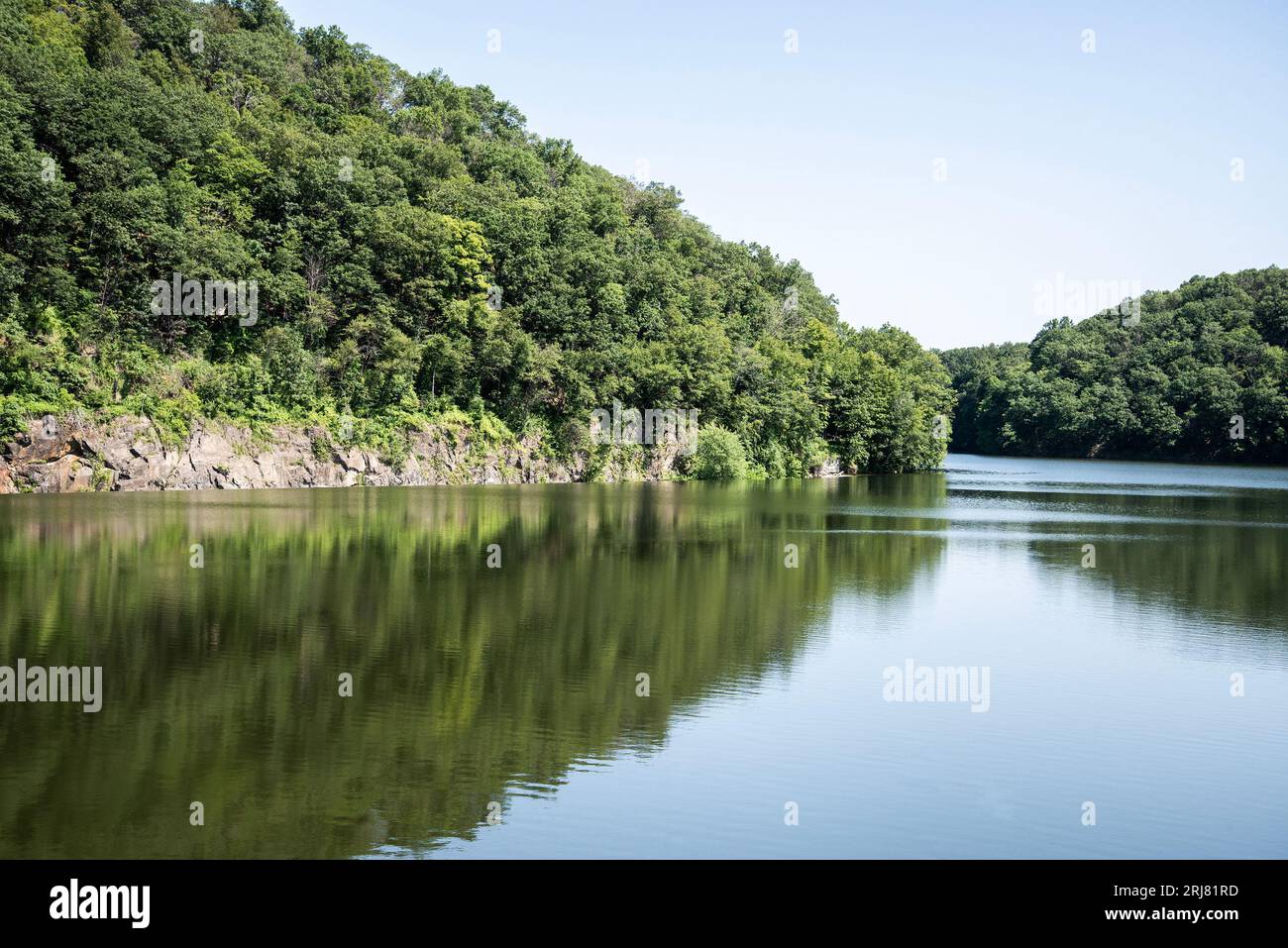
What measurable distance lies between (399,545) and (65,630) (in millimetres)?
14029

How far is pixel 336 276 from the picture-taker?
2667 inches

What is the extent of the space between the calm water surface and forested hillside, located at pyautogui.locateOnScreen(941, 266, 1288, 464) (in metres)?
109

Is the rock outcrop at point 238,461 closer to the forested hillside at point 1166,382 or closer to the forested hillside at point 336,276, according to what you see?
the forested hillside at point 336,276

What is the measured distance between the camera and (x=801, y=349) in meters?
103

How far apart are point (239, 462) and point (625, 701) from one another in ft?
153

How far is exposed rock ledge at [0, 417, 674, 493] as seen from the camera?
49500mm

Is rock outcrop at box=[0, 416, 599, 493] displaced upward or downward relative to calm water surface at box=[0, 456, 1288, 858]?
upward

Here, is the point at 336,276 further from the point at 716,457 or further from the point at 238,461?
the point at 716,457

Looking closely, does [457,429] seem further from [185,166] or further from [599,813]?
[599,813]

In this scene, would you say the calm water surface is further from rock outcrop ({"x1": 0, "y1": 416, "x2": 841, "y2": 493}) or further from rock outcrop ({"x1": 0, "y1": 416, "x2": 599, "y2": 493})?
rock outcrop ({"x1": 0, "y1": 416, "x2": 841, "y2": 493})

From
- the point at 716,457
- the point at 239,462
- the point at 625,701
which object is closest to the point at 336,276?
the point at 239,462

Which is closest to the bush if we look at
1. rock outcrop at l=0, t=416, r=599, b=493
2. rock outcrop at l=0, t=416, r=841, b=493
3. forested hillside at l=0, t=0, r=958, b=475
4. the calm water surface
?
forested hillside at l=0, t=0, r=958, b=475
